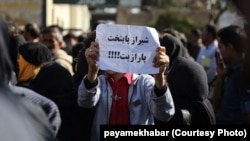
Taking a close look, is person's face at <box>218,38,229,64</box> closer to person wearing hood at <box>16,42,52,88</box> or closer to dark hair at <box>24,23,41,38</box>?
person wearing hood at <box>16,42,52,88</box>

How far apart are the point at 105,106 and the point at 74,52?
4662 mm

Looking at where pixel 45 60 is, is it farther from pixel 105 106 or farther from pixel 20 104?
pixel 20 104

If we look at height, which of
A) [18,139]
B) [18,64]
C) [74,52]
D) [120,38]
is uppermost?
[18,139]

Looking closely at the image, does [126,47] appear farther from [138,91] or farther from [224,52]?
[224,52]

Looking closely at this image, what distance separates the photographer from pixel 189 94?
498 cm

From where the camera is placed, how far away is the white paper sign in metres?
4.26

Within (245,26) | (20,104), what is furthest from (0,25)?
(245,26)

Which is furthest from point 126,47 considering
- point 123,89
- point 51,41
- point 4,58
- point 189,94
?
point 51,41

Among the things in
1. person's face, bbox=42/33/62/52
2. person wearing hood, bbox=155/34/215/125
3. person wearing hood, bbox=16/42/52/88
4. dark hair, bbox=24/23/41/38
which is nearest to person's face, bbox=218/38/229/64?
person wearing hood, bbox=155/34/215/125

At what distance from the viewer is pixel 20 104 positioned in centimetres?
184

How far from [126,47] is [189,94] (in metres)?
0.82

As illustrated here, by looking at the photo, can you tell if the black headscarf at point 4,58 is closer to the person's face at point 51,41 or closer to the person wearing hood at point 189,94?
the person wearing hood at point 189,94

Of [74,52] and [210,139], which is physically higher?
[210,139]

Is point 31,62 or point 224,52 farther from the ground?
point 224,52
